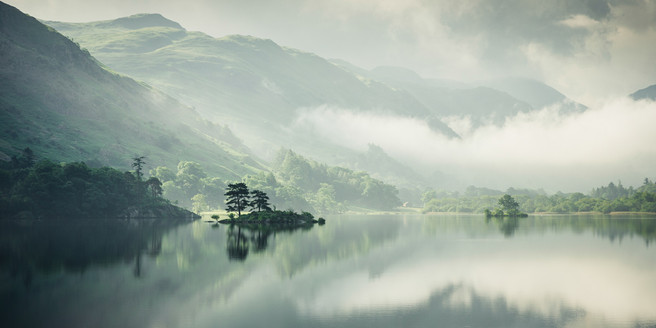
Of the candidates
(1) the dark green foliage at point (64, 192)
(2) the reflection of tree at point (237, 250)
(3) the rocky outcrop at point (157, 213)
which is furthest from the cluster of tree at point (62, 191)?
(2) the reflection of tree at point (237, 250)

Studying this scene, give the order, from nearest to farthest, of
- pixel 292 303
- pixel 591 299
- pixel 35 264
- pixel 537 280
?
pixel 292 303 < pixel 591 299 < pixel 537 280 < pixel 35 264

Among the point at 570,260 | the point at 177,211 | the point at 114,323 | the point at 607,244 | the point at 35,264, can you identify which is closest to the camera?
the point at 114,323

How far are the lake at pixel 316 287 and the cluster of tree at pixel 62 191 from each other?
78.3 meters

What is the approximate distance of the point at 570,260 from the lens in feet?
187

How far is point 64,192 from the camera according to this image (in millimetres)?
137750

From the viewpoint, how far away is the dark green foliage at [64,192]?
129 metres

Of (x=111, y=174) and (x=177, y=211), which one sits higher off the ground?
(x=111, y=174)

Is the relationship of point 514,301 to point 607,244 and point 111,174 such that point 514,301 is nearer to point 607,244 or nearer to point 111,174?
point 607,244

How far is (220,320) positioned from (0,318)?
504 inches

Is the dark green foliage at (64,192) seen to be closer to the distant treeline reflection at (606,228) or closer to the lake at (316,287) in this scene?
the lake at (316,287)

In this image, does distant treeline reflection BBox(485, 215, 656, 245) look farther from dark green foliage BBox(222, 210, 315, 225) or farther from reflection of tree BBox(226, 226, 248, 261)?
dark green foliage BBox(222, 210, 315, 225)

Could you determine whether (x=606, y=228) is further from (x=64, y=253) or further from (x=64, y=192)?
(x=64, y=192)

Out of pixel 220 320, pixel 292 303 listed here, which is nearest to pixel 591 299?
pixel 292 303

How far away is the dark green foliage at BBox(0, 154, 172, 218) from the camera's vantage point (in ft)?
424
